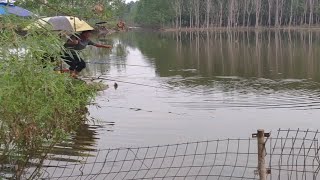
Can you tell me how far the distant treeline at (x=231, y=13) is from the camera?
80125 mm

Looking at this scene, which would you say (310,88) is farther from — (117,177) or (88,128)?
(117,177)

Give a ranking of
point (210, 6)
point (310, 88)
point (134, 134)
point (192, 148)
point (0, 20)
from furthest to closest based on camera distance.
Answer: point (210, 6)
point (310, 88)
point (134, 134)
point (192, 148)
point (0, 20)

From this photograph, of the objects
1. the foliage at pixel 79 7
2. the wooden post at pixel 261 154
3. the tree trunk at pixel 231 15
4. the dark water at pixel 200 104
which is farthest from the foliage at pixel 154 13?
the wooden post at pixel 261 154

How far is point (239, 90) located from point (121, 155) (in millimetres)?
7205

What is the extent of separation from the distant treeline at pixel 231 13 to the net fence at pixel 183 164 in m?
73.4

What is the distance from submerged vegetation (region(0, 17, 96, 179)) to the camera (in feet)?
14.4

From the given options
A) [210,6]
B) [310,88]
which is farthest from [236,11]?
[310,88]

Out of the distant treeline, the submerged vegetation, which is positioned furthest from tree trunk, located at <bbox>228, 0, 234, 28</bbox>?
the submerged vegetation

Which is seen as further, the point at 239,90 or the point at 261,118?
the point at 239,90

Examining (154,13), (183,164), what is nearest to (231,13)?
(154,13)

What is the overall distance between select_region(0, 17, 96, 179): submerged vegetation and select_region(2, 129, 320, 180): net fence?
1.44 m

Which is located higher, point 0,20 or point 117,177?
point 0,20

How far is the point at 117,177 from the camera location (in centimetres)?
653

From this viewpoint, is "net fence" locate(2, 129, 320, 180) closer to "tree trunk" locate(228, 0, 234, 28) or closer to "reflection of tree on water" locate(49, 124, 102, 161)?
"reflection of tree on water" locate(49, 124, 102, 161)
